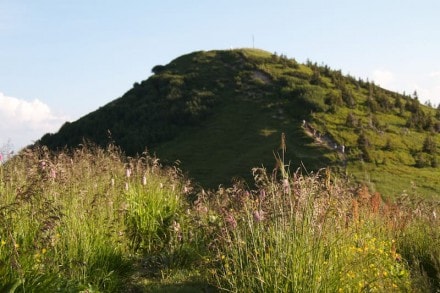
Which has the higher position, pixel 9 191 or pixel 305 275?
pixel 9 191

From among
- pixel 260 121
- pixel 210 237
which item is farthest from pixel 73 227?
pixel 260 121

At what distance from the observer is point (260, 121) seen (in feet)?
155

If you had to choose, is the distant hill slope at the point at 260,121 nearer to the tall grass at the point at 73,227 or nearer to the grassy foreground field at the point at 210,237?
the grassy foreground field at the point at 210,237

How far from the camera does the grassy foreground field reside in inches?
200

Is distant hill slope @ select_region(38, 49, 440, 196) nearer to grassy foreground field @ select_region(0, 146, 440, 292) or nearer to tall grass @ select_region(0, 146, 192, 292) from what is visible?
grassy foreground field @ select_region(0, 146, 440, 292)

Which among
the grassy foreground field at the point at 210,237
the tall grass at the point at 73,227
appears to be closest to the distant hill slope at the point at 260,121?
the grassy foreground field at the point at 210,237

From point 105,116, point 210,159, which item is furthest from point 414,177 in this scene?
point 105,116

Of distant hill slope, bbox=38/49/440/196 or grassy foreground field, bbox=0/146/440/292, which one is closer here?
grassy foreground field, bbox=0/146/440/292

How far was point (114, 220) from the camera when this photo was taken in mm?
7727

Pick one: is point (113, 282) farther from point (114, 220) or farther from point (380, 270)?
point (380, 270)

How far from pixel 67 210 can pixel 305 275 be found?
13.0 feet

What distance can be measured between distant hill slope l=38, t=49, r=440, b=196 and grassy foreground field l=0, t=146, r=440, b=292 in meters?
24.8

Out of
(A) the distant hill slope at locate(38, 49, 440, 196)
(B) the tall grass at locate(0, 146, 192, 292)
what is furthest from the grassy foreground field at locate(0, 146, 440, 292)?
(A) the distant hill slope at locate(38, 49, 440, 196)

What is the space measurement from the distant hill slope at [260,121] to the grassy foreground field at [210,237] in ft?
81.3
